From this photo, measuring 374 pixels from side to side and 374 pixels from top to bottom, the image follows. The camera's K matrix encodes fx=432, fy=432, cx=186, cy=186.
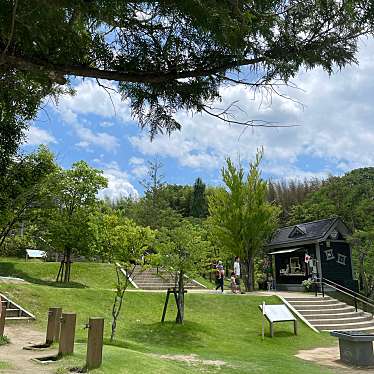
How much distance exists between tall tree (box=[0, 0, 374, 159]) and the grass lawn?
4.06 m

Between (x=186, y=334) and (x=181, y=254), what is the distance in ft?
7.64

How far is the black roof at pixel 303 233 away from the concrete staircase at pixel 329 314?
14.2 feet

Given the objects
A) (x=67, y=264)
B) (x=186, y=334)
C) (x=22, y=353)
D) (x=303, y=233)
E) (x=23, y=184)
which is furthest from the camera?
(x=303, y=233)

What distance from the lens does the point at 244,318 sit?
14586 millimetres

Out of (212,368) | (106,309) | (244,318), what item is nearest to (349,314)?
(244,318)

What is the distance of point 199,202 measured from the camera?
1658 inches

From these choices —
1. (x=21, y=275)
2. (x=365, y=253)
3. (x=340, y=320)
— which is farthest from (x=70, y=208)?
(x=365, y=253)

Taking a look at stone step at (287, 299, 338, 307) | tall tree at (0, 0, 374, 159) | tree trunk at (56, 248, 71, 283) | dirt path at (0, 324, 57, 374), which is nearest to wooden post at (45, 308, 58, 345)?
dirt path at (0, 324, 57, 374)

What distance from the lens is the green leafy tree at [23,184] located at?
39.0 feet

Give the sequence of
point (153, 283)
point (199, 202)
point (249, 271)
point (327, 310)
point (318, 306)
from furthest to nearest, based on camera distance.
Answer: point (199, 202)
point (249, 271)
point (153, 283)
point (318, 306)
point (327, 310)

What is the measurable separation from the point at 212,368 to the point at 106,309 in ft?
20.9

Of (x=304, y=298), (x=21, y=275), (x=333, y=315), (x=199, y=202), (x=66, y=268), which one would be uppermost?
Result: (x=199, y=202)

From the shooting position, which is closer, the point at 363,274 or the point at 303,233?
the point at 363,274

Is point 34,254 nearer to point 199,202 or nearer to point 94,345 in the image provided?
point 199,202
